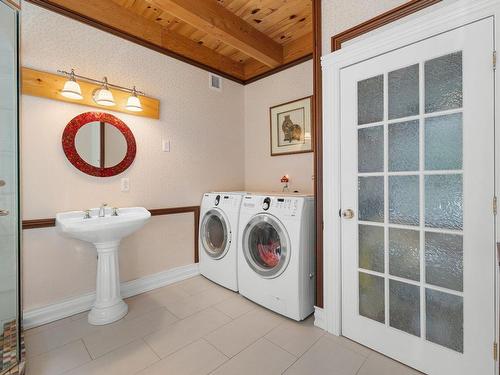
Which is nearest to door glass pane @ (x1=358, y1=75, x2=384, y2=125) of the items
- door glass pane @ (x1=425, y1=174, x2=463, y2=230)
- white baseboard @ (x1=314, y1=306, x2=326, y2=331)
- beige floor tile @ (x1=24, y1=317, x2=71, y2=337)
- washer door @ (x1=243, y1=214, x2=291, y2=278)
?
door glass pane @ (x1=425, y1=174, x2=463, y2=230)

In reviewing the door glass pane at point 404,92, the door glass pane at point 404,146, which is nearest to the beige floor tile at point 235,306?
the door glass pane at point 404,146

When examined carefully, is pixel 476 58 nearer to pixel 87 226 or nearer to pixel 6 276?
pixel 87 226

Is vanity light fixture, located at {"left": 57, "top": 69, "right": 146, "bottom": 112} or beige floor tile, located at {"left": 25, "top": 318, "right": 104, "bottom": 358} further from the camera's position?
vanity light fixture, located at {"left": 57, "top": 69, "right": 146, "bottom": 112}

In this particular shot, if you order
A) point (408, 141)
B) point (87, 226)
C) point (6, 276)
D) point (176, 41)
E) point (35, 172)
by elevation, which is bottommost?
point (6, 276)

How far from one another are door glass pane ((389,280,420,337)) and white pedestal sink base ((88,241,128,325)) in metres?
1.98

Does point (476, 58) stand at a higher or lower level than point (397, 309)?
higher

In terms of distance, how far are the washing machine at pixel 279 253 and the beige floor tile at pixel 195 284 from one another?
49cm

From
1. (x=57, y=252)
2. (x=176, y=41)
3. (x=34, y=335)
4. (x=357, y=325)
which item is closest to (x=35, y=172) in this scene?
(x=57, y=252)

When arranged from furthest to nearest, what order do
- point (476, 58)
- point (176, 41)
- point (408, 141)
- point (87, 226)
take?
point (176, 41)
point (87, 226)
point (408, 141)
point (476, 58)

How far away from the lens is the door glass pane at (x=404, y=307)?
1391 mm

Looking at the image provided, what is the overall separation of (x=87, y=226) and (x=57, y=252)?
61 cm

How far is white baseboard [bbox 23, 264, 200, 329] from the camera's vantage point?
5.98 ft

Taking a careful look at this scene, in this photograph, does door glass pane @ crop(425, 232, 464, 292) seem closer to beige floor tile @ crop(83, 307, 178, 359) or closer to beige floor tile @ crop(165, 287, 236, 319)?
beige floor tile @ crop(165, 287, 236, 319)

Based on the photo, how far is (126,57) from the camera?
2283mm
